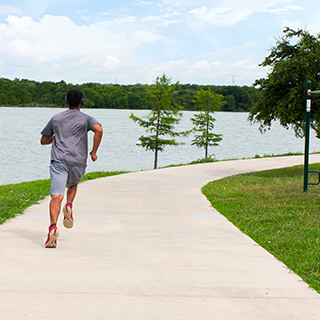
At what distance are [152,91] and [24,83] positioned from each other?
113864 mm

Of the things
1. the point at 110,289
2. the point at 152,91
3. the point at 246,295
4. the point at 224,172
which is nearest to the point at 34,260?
the point at 110,289

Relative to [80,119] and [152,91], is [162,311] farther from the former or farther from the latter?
[152,91]

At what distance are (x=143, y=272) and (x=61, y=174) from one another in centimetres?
175

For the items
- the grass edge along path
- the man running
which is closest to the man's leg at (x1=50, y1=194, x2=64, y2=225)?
the man running

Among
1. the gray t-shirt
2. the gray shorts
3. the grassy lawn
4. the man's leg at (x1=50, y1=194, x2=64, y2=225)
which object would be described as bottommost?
the grassy lawn

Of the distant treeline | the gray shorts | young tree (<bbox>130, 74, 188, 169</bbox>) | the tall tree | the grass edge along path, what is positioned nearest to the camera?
the grass edge along path

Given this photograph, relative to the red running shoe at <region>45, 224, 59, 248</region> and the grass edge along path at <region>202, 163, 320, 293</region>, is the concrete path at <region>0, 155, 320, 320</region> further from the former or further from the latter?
the grass edge along path at <region>202, 163, 320, 293</region>

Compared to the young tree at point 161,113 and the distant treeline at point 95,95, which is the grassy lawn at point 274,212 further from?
the distant treeline at point 95,95

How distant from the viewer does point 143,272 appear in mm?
5031

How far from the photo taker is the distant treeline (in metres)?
119

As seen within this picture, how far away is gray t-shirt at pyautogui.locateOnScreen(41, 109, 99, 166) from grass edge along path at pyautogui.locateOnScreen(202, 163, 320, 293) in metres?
2.75

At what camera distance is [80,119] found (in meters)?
6.11

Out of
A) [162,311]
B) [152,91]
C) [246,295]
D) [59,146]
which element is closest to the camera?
[162,311]

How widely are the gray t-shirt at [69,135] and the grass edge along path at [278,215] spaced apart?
2747 mm
